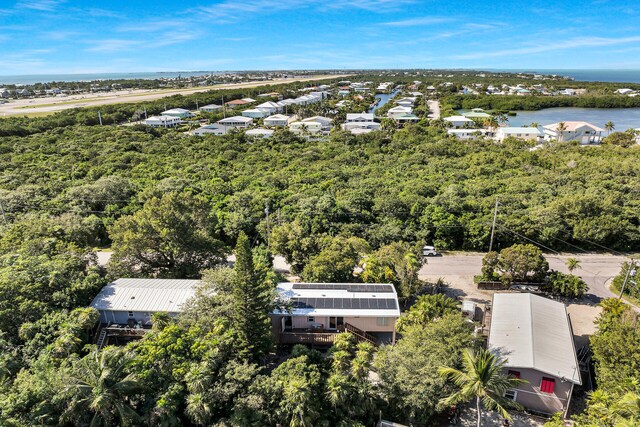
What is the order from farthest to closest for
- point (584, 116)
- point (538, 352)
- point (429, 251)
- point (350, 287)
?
point (584, 116) < point (429, 251) < point (350, 287) < point (538, 352)

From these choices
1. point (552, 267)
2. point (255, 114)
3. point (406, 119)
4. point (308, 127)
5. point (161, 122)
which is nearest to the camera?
point (552, 267)

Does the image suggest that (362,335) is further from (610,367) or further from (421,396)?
(610,367)

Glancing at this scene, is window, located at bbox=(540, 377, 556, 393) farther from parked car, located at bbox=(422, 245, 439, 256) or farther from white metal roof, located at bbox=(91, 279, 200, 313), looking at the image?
white metal roof, located at bbox=(91, 279, 200, 313)

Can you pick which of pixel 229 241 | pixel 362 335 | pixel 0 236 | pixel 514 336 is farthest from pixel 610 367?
pixel 0 236

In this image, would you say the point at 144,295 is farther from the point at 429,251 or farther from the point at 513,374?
the point at 429,251

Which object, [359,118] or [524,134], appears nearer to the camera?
[524,134]

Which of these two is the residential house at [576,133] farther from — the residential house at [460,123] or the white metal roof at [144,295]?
the white metal roof at [144,295]

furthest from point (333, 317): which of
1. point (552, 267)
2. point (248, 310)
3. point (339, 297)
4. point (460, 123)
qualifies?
point (460, 123)

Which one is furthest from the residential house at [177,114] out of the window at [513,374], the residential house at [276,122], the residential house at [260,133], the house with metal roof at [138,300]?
the window at [513,374]
